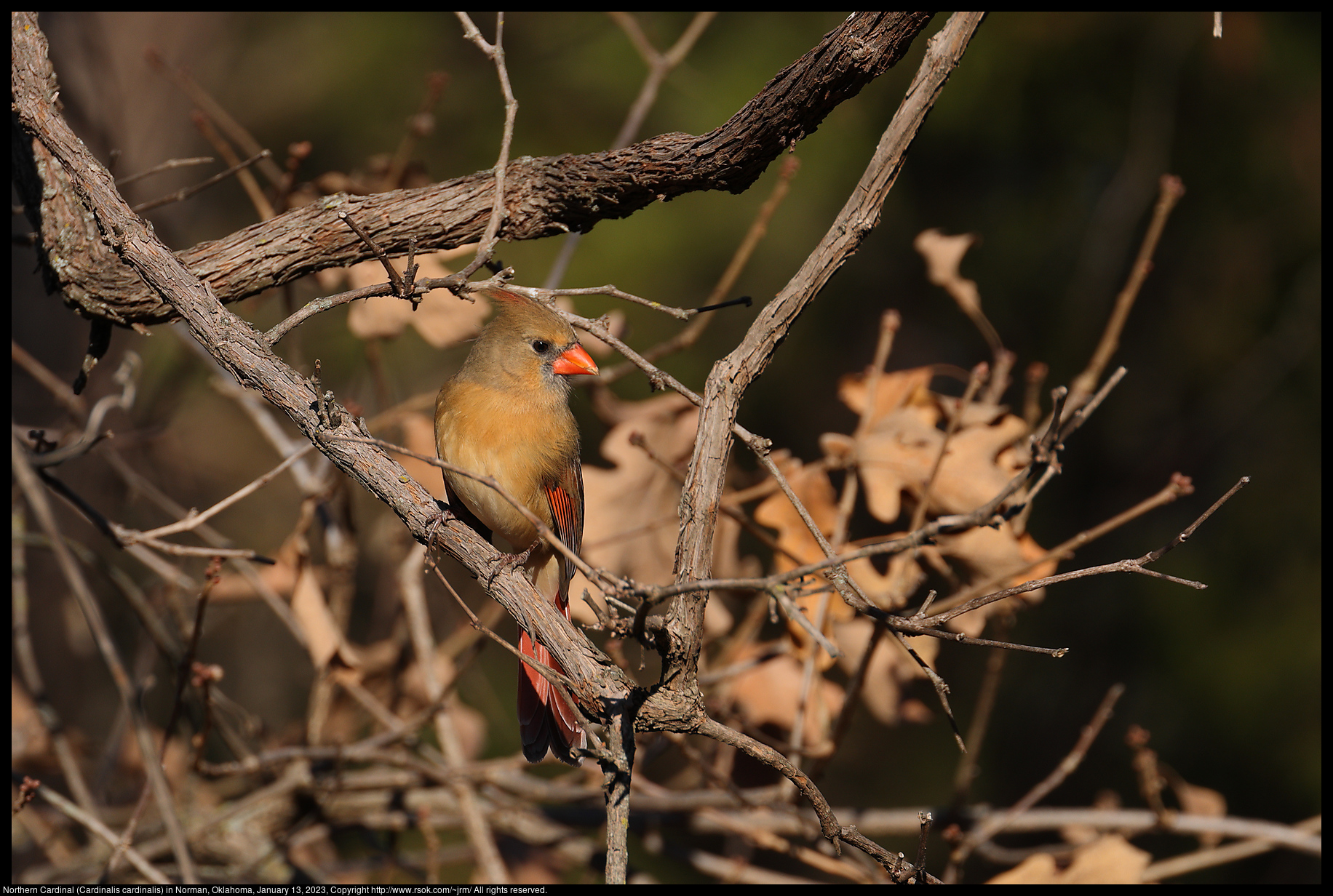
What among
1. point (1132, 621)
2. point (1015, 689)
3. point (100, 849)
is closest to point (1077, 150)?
point (1132, 621)

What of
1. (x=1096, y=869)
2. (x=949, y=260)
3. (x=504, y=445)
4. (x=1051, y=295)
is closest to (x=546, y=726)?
(x=504, y=445)

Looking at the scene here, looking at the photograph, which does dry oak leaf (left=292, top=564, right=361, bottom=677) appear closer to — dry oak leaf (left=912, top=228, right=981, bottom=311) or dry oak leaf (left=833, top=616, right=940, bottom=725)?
dry oak leaf (left=833, top=616, right=940, bottom=725)

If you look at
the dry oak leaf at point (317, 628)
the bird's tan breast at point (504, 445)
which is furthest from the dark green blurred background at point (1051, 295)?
the dry oak leaf at point (317, 628)

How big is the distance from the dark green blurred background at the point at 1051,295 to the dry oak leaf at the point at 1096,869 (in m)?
2.58

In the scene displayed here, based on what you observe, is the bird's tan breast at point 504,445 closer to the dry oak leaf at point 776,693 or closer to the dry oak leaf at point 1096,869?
the dry oak leaf at point 776,693

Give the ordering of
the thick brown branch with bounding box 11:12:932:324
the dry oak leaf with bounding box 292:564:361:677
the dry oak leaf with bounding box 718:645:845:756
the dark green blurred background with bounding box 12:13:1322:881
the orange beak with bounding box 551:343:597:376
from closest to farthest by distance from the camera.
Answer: the thick brown branch with bounding box 11:12:932:324, the dry oak leaf with bounding box 292:564:361:677, the orange beak with bounding box 551:343:597:376, the dry oak leaf with bounding box 718:645:845:756, the dark green blurred background with bounding box 12:13:1322:881

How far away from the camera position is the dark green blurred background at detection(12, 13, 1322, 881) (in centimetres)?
503

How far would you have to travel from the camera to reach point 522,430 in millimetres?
2768

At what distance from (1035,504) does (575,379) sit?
336 centimetres

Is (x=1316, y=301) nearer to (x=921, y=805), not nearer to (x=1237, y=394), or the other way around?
(x=1237, y=394)

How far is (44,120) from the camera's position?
205 centimetres

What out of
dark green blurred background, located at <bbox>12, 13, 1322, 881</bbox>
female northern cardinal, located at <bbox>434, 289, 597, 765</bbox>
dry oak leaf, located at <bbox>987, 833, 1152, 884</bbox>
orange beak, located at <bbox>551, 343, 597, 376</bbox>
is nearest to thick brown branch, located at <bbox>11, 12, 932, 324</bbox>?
A: female northern cardinal, located at <bbox>434, 289, 597, 765</bbox>

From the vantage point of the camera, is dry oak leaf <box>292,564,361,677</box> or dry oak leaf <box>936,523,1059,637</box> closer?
dry oak leaf <box>936,523,1059,637</box>

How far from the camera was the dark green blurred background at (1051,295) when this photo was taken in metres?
5.03
